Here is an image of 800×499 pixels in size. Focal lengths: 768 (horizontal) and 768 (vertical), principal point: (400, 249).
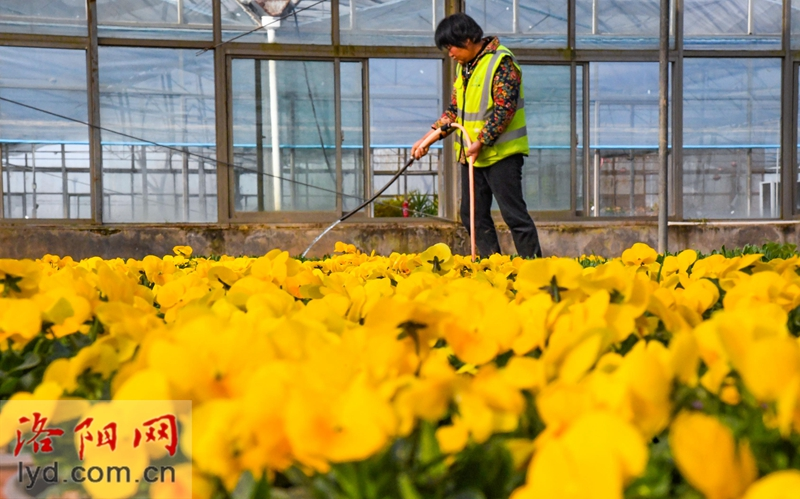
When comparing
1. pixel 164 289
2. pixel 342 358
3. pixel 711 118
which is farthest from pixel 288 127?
pixel 342 358

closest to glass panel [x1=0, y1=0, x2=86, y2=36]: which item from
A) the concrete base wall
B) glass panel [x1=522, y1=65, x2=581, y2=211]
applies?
the concrete base wall

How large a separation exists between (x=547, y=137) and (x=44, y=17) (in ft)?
16.5

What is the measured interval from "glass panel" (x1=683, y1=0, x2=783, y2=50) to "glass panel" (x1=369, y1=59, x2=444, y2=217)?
2.69 meters

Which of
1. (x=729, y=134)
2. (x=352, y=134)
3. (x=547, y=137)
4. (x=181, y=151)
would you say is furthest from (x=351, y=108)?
(x=729, y=134)

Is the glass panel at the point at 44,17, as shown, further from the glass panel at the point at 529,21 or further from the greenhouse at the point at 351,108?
the glass panel at the point at 529,21

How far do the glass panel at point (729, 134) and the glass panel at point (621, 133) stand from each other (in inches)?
16.5

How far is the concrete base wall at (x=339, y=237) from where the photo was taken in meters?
7.17

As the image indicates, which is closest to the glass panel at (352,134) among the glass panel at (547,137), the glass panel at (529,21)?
the glass panel at (529,21)

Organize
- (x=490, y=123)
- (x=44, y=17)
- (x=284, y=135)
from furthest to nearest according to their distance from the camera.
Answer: (x=284, y=135)
(x=44, y=17)
(x=490, y=123)

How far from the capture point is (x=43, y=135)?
732 cm

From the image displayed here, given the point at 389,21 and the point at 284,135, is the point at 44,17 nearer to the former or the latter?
the point at 284,135

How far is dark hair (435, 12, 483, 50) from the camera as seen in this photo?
4.35 m

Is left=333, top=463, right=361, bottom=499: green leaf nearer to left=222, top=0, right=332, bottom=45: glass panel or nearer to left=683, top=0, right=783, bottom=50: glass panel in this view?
left=222, top=0, right=332, bottom=45: glass panel

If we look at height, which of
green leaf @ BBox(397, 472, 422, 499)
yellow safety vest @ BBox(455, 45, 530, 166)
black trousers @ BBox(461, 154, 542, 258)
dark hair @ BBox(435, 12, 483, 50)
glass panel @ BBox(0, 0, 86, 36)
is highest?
glass panel @ BBox(0, 0, 86, 36)
